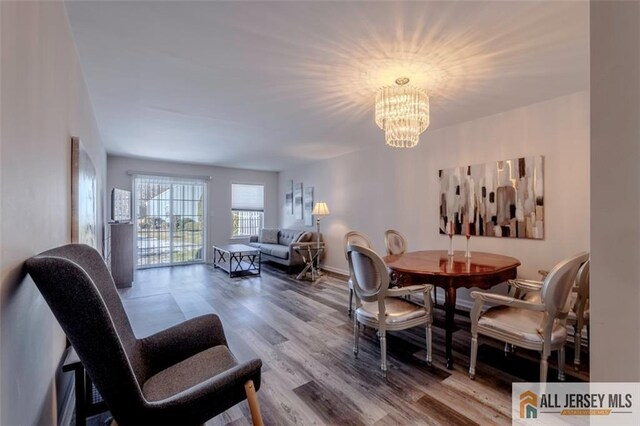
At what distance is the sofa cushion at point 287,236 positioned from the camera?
660cm

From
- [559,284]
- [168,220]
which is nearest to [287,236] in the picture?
[168,220]

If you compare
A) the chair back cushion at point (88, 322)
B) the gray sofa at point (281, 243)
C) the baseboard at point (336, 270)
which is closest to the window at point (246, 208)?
the gray sofa at point (281, 243)

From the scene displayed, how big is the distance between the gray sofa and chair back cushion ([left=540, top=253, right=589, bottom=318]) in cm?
444

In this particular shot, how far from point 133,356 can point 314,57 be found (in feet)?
7.44

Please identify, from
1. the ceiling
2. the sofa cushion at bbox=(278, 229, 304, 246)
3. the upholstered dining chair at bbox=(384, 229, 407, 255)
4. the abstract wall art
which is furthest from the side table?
the ceiling

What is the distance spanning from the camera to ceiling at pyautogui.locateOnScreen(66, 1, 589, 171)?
1.73 meters

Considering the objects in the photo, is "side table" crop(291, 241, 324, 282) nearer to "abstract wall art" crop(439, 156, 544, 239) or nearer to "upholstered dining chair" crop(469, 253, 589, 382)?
"abstract wall art" crop(439, 156, 544, 239)

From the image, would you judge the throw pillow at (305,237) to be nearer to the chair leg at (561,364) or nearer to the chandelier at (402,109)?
the chandelier at (402,109)

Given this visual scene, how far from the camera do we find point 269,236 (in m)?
7.22

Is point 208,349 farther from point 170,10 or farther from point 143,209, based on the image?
point 143,209

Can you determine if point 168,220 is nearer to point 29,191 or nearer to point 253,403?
point 29,191

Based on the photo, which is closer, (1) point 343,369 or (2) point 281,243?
(1) point 343,369

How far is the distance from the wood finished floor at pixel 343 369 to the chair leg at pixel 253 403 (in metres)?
0.70

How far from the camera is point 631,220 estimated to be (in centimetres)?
71
